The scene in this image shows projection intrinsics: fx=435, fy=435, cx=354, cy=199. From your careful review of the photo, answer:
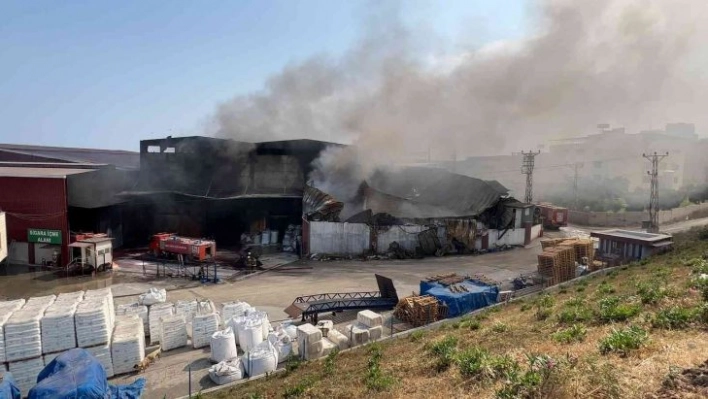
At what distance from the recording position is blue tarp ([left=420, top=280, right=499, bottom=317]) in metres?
14.1

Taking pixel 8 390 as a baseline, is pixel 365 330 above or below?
below

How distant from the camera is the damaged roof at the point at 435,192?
1077 inches

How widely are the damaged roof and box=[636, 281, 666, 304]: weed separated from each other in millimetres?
16106

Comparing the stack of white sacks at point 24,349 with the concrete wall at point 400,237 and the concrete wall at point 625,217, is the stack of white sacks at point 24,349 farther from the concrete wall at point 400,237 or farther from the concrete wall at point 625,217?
the concrete wall at point 625,217

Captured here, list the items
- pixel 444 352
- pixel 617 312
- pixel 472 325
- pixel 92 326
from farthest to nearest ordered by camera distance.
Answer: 1. pixel 92 326
2. pixel 472 325
3. pixel 617 312
4. pixel 444 352

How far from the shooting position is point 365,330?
12.0 m

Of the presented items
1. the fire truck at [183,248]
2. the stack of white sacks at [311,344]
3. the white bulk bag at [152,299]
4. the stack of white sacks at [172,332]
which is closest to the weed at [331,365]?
the stack of white sacks at [311,344]

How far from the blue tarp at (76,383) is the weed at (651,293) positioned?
1052 cm

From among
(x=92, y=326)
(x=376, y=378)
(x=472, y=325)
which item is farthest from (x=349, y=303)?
(x=376, y=378)

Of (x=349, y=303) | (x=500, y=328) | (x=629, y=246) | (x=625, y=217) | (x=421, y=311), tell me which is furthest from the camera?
(x=625, y=217)

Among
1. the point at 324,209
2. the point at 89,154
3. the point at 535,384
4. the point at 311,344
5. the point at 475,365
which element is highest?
the point at 89,154

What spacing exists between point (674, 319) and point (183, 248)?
20727mm

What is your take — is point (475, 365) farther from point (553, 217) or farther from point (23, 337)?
point (553, 217)

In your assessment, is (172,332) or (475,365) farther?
(172,332)
